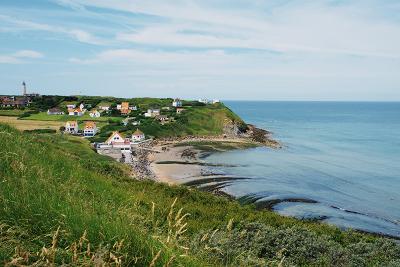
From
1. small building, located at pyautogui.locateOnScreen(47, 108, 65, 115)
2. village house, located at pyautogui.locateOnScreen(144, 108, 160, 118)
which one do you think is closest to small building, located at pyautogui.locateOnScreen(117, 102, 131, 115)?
village house, located at pyautogui.locateOnScreen(144, 108, 160, 118)

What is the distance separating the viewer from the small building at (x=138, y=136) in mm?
92562

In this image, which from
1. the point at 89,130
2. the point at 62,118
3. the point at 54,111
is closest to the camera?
the point at 89,130

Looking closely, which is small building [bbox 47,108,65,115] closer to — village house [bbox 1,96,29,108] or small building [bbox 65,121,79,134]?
village house [bbox 1,96,29,108]

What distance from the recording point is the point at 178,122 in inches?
4446

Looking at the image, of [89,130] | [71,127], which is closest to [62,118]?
[71,127]

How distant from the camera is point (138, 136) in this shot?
307 ft

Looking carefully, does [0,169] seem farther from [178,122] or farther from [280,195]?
[178,122]

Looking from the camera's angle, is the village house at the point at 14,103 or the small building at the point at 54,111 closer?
the small building at the point at 54,111

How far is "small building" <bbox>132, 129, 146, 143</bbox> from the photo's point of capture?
92562mm

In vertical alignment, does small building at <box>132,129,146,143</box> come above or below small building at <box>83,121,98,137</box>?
below

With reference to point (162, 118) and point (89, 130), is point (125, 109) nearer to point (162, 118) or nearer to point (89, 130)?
point (162, 118)

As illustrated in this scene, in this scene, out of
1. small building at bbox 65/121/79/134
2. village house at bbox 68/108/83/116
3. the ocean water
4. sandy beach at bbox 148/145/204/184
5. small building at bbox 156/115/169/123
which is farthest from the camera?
village house at bbox 68/108/83/116

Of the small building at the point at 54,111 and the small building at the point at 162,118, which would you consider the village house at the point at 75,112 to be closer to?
the small building at the point at 54,111

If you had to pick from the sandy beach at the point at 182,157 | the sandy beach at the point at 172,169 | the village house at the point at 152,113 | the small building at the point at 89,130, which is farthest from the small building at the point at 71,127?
the village house at the point at 152,113
